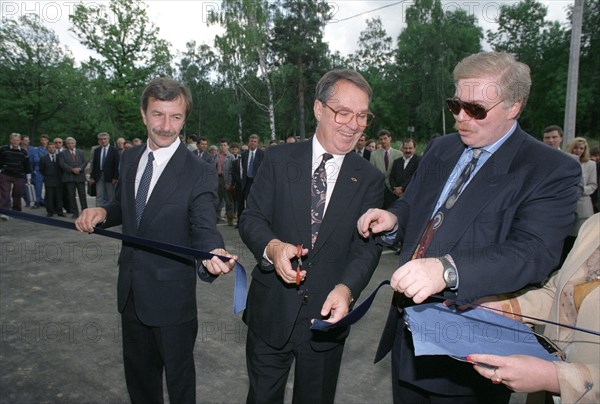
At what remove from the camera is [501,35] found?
150 ft

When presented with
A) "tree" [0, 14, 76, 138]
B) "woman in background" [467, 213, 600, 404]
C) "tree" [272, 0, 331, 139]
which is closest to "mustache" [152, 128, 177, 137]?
"woman in background" [467, 213, 600, 404]

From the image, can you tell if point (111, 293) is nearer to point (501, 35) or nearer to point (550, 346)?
point (550, 346)

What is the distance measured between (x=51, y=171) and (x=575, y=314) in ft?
42.1

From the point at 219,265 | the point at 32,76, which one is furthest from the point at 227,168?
the point at 32,76

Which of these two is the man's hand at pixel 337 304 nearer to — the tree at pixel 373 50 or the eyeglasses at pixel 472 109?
the eyeglasses at pixel 472 109

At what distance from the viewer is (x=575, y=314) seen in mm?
1507

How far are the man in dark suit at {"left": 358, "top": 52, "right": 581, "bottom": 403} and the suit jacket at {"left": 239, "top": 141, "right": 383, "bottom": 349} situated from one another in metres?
0.21

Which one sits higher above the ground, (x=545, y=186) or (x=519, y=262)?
(x=545, y=186)

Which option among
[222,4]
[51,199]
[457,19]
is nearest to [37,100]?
[222,4]

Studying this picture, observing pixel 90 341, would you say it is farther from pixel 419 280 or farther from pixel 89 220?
pixel 419 280

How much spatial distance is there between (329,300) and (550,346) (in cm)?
84

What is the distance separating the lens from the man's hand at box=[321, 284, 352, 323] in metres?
1.80

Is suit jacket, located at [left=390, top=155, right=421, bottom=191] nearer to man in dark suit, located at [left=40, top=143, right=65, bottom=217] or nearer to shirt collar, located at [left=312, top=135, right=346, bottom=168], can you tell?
shirt collar, located at [left=312, top=135, right=346, bottom=168]

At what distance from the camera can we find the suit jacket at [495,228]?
1.49 m
